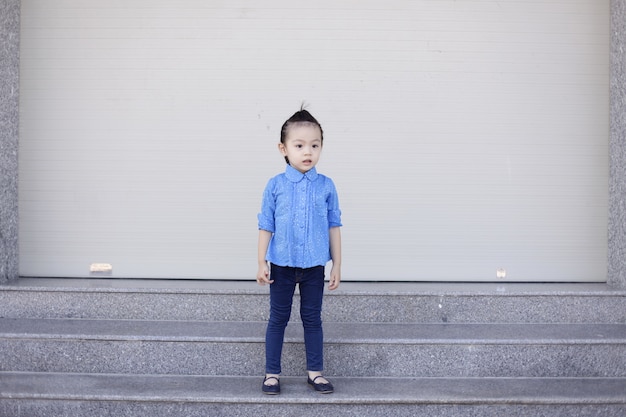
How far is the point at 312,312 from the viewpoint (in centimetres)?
470

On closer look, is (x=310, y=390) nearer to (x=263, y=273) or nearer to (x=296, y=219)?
(x=263, y=273)

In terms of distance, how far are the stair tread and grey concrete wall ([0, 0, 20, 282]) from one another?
70cm

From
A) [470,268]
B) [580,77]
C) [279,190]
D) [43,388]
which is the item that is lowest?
[43,388]

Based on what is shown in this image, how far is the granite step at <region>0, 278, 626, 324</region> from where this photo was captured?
222 inches

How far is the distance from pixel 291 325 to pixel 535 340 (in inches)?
60.3

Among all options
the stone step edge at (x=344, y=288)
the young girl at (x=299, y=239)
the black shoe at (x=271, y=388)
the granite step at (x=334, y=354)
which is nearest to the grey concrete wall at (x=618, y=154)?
the stone step edge at (x=344, y=288)

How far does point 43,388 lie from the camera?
4801 millimetres

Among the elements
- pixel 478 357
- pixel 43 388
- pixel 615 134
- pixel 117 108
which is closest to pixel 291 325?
pixel 478 357

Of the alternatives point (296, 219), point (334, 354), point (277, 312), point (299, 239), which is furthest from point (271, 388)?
point (296, 219)

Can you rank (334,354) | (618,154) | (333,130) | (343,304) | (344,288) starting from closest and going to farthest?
(334,354) → (343,304) → (344,288) → (618,154) → (333,130)

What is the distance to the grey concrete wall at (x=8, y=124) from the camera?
19.9 ft

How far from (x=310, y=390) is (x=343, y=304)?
0.97 m

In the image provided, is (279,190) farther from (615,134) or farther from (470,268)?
(615,134)

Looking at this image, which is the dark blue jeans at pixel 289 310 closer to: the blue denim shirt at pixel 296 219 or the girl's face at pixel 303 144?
the blue denim shirt at pixel 296 219
